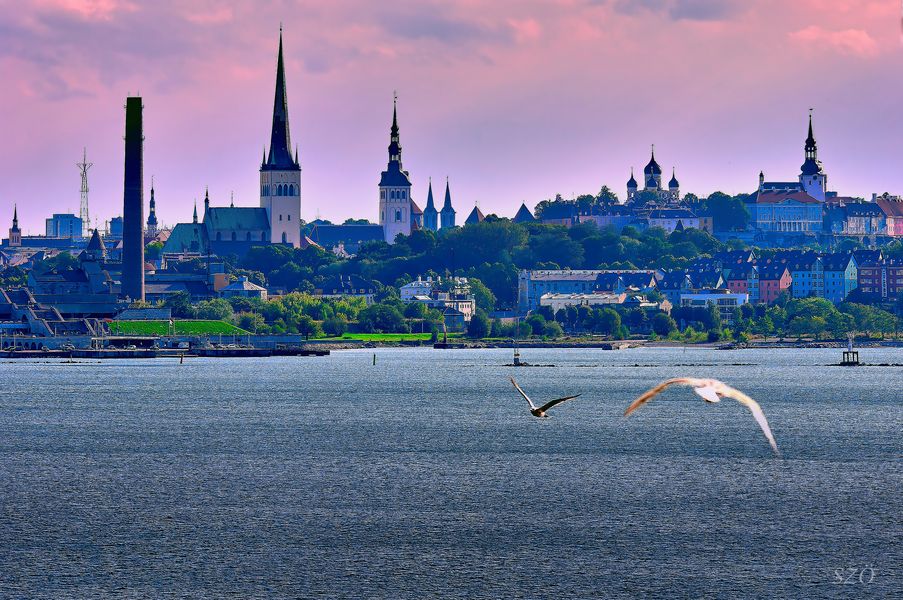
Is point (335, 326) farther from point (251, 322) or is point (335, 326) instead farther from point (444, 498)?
point (444, 498)

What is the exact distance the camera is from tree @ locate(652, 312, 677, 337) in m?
188

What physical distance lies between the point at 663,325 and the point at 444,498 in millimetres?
134642

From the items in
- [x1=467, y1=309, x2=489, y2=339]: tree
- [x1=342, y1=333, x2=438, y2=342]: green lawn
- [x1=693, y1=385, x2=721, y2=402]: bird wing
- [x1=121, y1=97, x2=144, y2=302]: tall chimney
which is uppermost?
[x1=121, y1=97, x2=144, y2=302]: tall chimney

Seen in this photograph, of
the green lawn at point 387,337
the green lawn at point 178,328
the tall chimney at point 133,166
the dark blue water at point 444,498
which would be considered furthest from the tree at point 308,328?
the dark blue water at point 444,498

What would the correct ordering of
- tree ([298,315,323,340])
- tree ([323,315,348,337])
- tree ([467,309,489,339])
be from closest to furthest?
1. tree ([298,315,323,340])
2. tree ([323,315,348,337])
3. tree ([467,309,489,339])

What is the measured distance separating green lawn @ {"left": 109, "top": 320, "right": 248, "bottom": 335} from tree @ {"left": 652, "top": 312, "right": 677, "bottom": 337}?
129 ft

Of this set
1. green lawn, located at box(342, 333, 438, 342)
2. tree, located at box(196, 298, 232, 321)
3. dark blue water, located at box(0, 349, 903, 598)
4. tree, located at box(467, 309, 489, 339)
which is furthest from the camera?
tree, located at box(196, 298, 232, 321)

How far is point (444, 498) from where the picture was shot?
55.8m

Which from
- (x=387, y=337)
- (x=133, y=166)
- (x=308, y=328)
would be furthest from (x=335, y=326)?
(x=133, y=166)

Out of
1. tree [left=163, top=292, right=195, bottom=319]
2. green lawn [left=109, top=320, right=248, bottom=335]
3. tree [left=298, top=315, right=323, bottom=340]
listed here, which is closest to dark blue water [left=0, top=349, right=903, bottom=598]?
green lawn [left=109, top=320, right=248, bottom=335]

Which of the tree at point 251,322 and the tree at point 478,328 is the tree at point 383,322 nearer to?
the tree at point 478,328

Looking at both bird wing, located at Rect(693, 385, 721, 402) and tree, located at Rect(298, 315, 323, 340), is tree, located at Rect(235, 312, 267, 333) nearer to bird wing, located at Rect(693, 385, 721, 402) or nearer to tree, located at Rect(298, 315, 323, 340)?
tree, located at Rect(298, 315, 323, 340)

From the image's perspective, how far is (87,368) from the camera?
14050cm

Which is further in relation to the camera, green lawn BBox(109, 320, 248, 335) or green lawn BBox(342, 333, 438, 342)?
green lawn BBox(342, 333, 438, 342)
